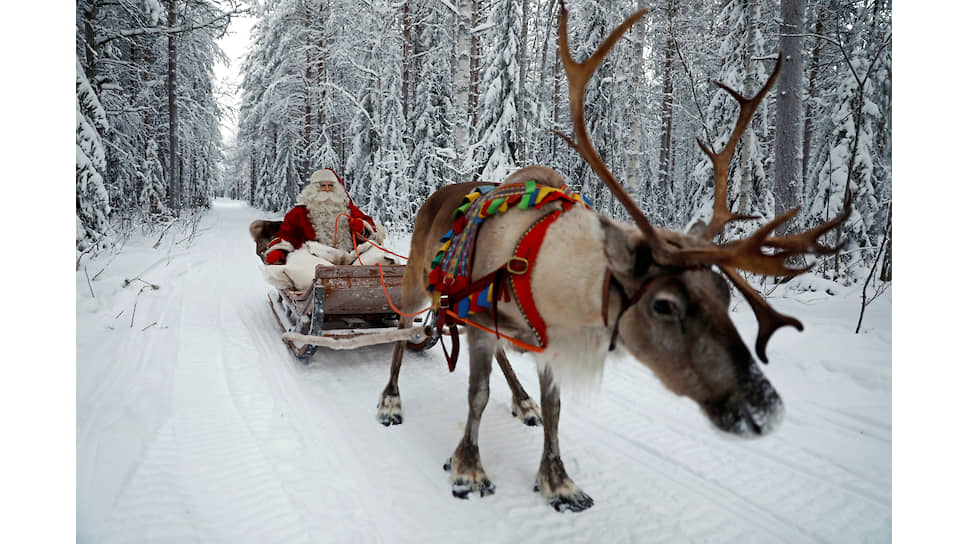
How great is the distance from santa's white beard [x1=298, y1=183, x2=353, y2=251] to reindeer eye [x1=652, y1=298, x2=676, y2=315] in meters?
4.44

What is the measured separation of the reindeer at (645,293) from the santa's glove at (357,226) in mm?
3326

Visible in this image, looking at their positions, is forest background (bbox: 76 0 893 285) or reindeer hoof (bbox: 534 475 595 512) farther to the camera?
reindeer hoof (bbox: 534 475 595 512)

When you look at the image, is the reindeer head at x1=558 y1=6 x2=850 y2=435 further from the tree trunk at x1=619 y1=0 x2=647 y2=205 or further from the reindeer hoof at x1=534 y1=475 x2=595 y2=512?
the reindeer hoof at x1=534 y1=475 x2=595 y2=512

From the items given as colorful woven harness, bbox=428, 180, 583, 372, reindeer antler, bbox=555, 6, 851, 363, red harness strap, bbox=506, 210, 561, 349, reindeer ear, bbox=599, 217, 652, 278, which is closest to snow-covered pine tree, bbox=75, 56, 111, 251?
colorful woven harness, bbox=428, 180, 583, 372

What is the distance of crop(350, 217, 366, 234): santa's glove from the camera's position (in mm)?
5391

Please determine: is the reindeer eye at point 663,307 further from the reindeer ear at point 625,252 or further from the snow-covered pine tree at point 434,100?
the snow-covered pine tree at point 434,100

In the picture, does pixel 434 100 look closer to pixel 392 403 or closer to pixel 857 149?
pixel 392 403

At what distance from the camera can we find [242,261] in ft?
30.0

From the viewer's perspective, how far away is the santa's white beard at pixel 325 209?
17.4 feet

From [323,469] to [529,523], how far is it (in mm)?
1226

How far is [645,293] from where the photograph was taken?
5.43 ft

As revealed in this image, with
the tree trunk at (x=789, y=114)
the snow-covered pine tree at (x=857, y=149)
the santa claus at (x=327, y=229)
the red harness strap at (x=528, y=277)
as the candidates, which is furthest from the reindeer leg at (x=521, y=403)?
the santa claus at (x=327, y=229)

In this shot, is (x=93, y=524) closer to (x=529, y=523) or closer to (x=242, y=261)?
(x=529, y=523)
